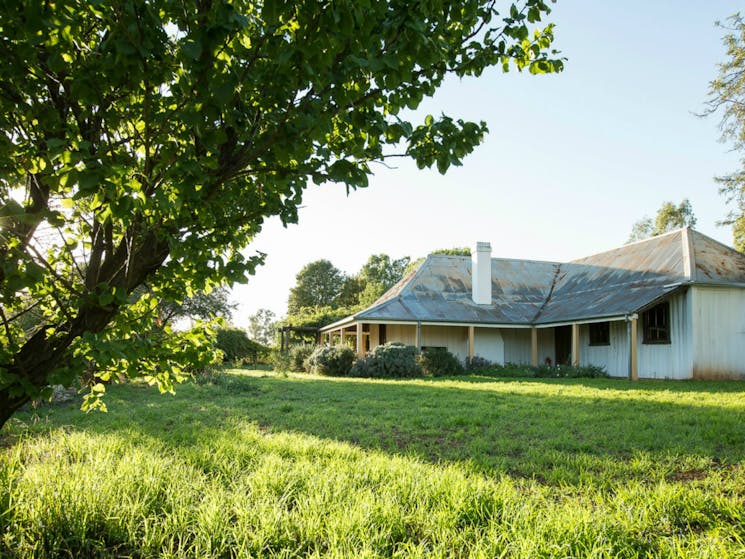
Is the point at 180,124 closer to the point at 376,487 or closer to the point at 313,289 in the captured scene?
the point at 376,487

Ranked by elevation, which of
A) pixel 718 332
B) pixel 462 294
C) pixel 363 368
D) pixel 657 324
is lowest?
pixel 363 368

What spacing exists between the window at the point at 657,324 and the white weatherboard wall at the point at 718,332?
101 centimetres

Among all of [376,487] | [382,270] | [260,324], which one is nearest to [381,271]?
[382,270]

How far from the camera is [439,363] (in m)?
19.0

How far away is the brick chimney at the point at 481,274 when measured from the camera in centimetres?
2338

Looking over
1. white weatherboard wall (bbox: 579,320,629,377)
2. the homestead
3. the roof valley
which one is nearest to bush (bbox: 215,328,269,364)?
the homestead

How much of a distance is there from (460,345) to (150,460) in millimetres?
19923

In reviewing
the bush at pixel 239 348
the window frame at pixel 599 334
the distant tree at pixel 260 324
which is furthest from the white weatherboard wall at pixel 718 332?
the distant tree at pixel 260 324

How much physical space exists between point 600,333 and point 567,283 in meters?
5.01

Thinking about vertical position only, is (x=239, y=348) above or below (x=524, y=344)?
below

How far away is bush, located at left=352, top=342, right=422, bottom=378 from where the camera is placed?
18.0 metres

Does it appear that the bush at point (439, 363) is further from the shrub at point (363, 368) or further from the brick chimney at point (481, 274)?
the brick chimney at point (481, 274)

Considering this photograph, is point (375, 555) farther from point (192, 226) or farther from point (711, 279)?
point (711, 279)

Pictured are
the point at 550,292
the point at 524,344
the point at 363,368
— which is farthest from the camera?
the point at 550,292
